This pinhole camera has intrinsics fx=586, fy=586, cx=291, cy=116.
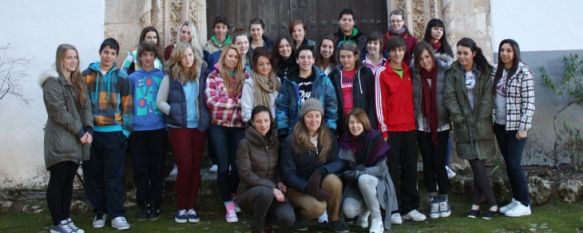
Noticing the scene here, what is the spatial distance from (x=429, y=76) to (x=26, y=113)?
3979 millimetres

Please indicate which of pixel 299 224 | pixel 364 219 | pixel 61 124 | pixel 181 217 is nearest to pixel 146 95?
pixel 61 124

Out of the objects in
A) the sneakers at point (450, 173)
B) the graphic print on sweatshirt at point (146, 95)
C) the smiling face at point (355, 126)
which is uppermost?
the graphic print on sweatshirt at point (146, 95)

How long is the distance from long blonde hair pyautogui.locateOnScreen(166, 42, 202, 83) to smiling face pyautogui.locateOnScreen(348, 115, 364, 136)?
4.55 feet

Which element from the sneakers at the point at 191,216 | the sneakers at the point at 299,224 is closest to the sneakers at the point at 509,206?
the sneakers at the point at 299,224

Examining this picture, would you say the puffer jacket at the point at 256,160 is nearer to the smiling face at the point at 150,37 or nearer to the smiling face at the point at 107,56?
the smiling face at the point at 107,56

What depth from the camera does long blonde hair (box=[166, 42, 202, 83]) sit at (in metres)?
4.93

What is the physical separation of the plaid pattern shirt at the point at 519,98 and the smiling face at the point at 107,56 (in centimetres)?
331

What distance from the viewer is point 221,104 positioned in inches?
193

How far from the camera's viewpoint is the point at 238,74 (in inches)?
200

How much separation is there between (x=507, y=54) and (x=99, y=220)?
12.1 ft

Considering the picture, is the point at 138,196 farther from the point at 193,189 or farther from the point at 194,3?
the point at 194,3

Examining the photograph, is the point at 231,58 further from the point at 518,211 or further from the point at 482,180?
the point at 518,211

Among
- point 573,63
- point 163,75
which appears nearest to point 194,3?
point 163,75

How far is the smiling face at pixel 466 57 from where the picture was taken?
195 inches
